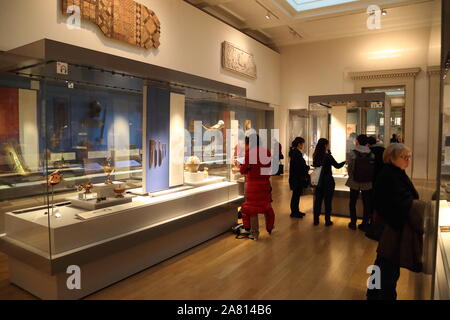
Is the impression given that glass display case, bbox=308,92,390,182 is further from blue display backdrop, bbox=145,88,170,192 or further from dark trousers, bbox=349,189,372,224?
blue display backdrop, bbox=145,88,170,192

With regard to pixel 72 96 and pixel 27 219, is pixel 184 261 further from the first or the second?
pixel 72 96

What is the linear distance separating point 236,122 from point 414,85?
826cm

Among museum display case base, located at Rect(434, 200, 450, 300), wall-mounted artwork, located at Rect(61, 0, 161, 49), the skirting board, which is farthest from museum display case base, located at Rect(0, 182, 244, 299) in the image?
wall-mounted artwork, located at Rect(61, 0, 161, 49)

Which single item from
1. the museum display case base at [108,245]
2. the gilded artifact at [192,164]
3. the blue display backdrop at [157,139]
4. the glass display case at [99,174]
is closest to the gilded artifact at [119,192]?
the glass display case at [99,174]

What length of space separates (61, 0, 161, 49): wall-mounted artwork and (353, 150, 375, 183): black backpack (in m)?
4.82

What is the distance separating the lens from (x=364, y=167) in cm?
571

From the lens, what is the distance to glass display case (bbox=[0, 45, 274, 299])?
11.3ft

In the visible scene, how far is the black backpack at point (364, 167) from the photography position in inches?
223

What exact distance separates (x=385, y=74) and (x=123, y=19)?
949 cm

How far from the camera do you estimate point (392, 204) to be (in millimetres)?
2805

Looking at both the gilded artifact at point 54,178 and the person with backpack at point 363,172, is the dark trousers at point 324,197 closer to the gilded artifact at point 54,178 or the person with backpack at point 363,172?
the person with backpack at point 363,172

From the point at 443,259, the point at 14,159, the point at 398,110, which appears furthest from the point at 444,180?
the point at 398,110
